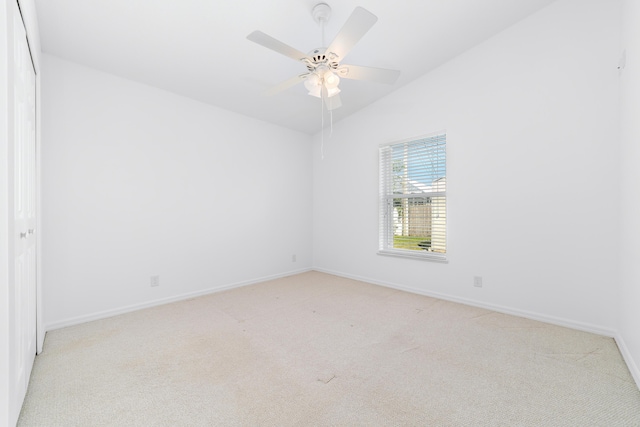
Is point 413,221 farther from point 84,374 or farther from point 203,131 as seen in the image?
point 84,374

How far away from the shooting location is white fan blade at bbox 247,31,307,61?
1861 mm

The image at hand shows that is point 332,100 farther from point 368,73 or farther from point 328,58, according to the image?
point 328,58

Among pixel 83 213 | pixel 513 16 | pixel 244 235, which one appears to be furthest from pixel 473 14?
pixel 83 213

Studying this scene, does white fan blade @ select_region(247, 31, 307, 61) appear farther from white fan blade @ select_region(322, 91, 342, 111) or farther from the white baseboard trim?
the white baseboard trim

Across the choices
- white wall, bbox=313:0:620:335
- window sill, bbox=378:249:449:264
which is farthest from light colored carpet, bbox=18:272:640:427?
window sill, bbox=378:249:449:264

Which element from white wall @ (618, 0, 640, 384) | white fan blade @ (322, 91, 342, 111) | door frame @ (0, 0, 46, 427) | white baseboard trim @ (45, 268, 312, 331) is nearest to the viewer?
door frame @ (0, 0, 46, 427)

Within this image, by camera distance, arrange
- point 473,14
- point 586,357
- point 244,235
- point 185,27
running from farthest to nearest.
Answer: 1. point 244,235
2. point 473,14
3. point 185,27
4. point 586,357

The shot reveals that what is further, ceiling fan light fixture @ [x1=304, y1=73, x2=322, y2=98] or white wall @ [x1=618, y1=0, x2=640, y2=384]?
ceiling fan light fixture @ [x1=304, y1=73, x2=322, y2=98]

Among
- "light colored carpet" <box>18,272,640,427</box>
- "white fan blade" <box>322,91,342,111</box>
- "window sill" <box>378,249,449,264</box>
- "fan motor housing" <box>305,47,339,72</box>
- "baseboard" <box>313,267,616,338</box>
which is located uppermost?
"fan motor housing" <box>305,47,339,72</box>

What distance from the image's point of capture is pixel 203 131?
3.66 metres

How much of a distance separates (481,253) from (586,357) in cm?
123

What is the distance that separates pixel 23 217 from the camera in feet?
5.41

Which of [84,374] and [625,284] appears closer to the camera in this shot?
[84,374]

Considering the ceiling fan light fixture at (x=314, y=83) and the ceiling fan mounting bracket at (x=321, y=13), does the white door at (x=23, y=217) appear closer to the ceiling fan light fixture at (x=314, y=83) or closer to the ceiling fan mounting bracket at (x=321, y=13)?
the ceiling fan light fixture at (x=314, y=83)
